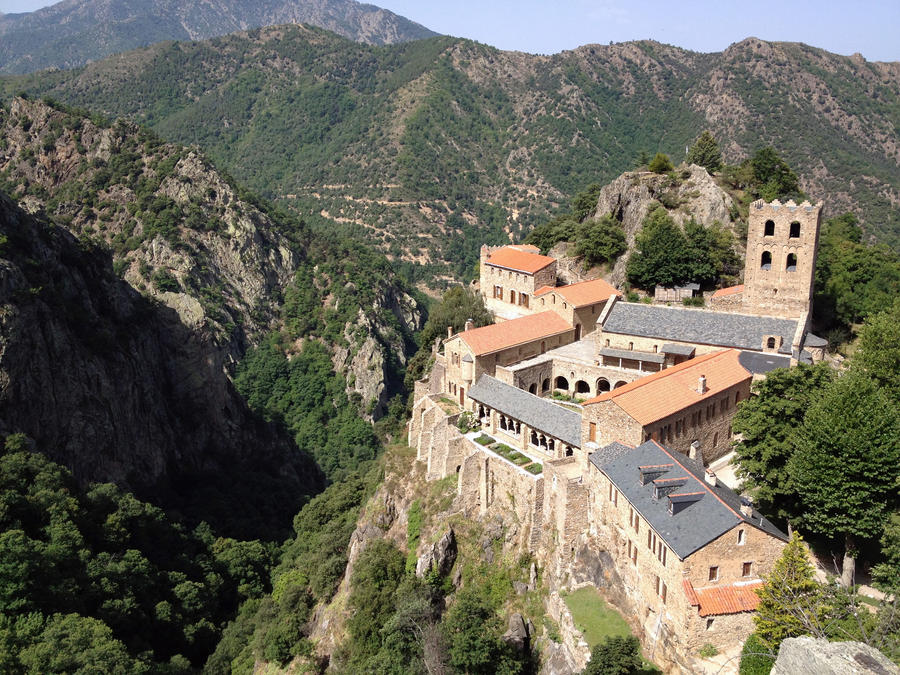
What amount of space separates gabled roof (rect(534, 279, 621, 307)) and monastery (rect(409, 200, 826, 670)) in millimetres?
161

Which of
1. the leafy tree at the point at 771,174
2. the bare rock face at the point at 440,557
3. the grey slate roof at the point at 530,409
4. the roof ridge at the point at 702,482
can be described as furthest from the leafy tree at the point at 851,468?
the leafy tree at the point at 771,174

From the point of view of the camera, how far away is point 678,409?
3594 centimetres

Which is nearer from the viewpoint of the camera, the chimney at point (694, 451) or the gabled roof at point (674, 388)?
the gabled roof at point (674, 388)

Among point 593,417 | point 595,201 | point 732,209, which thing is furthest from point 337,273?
point 593,417

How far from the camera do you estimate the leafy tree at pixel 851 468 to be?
90.4 ft

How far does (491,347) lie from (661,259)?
1906cm

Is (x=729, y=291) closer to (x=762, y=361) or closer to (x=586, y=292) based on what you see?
(x=586, y=292)

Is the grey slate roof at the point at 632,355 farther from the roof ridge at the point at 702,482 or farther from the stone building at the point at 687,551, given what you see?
the stone building at the point at 687,551

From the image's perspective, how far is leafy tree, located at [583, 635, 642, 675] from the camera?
27266 mm

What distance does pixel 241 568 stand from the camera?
65938mm

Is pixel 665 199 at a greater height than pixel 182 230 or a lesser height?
greater

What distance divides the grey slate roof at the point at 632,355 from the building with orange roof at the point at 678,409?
180 inches

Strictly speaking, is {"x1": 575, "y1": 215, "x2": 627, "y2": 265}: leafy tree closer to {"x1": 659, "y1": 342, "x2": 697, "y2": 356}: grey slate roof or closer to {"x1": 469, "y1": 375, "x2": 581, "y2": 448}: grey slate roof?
{"x1": 659, "y1": 342, "x2": 697, "y2": 356}: grey slate roof

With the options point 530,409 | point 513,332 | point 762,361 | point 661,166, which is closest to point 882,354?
point 762,361
